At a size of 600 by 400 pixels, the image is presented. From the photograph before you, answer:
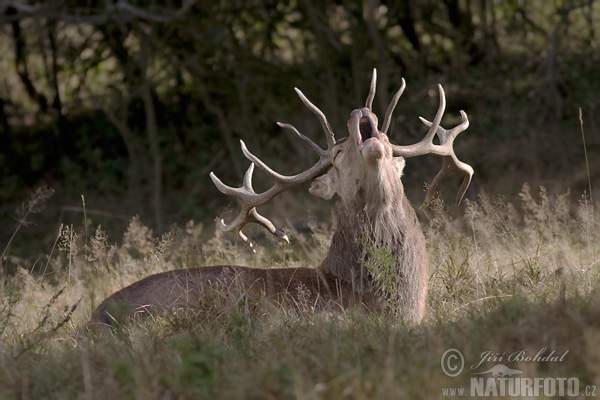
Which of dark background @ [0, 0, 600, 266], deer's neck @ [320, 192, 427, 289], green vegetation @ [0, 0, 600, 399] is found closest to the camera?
deer's neck @ [320, 192, 427, 289]

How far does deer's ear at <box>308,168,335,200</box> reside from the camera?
19.1ft

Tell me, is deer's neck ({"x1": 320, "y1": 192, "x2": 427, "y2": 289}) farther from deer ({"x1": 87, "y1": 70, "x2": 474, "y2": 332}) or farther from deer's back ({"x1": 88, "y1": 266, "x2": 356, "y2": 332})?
deer's back ({"x1": 88, "y1": 266, "x2": 356, "y2": 332})

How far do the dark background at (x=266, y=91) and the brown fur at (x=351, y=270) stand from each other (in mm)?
5627

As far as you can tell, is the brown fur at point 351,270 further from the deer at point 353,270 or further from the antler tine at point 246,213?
the antler tine at point 246,213

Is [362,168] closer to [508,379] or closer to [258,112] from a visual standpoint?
[508,379]

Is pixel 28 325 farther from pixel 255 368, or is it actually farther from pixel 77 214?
pixel 77 214

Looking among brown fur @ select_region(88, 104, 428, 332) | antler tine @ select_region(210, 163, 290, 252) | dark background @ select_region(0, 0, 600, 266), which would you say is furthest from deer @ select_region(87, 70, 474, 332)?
dark background @ select_region(0, 0, 600, 266)

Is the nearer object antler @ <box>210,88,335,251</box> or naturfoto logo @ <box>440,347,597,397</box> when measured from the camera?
naturfoto logo @ <box>440,347,597,397</box>

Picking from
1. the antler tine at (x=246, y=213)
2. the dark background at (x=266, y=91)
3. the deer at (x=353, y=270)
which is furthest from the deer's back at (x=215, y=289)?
the dark background at (x=266, y=91)

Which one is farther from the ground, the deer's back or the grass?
the grass

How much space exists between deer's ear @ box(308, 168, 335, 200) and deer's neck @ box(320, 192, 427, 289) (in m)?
0.30

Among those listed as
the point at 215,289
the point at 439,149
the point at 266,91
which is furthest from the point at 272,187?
the point at 266,91

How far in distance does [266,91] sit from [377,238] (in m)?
8.22

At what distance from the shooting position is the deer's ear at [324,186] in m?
5.82
